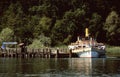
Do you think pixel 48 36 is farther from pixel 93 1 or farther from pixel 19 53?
pixel 19 53

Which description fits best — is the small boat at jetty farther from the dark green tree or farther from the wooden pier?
the dark green tree

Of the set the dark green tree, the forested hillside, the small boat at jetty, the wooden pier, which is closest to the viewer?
the small boat at jetty

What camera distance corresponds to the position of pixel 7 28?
488ft

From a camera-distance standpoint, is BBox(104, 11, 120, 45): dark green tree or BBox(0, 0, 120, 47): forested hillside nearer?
BBox(0, 0, 120, 47): forested hillside

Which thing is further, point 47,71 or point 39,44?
point 39,44

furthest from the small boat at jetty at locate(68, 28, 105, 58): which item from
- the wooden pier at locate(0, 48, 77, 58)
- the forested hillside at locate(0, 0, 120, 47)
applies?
the forested hillside at locate(0, 0, 120, 47)

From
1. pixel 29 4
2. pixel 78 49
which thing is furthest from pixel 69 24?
pixel 78 49

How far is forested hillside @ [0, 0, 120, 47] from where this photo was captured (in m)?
155

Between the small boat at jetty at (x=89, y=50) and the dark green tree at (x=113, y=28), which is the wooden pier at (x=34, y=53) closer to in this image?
the small boat at jetty at (x=89, y=50)

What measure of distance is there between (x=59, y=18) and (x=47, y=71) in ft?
264

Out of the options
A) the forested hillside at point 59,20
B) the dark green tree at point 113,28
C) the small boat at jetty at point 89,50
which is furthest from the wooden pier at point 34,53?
the dark green tree at point 113,28

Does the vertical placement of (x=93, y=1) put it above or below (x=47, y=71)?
above

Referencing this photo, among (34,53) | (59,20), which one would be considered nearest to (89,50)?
(34,53)

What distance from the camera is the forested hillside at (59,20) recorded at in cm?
15462
